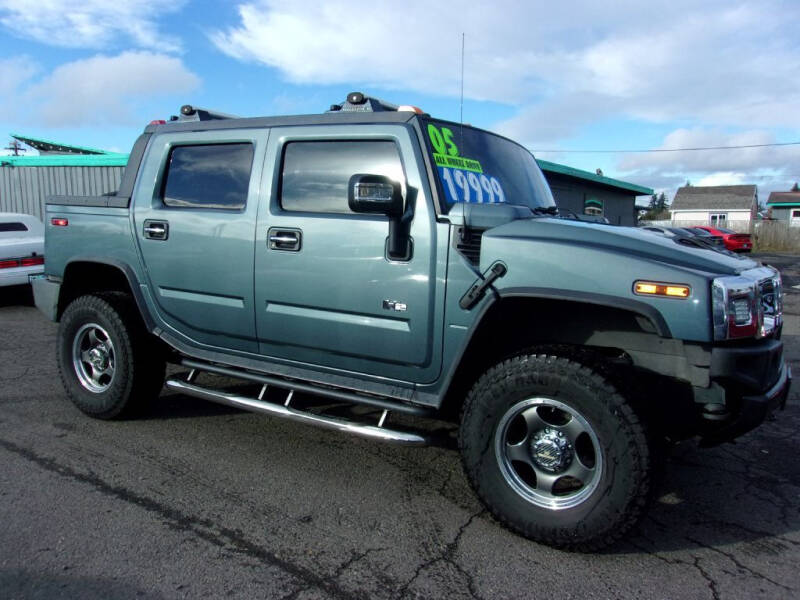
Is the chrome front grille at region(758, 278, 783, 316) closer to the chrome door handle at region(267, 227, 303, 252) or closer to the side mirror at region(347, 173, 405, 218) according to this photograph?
the side mirror at region(347, 173, 405, 218)

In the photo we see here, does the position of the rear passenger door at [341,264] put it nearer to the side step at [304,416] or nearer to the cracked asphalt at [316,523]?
the side step at [304,416]

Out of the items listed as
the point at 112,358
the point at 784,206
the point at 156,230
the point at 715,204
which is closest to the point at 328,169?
the point at 156,230

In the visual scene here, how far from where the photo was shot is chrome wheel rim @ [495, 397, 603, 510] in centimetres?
299

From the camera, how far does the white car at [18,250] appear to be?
9555mm

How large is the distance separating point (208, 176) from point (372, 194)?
159cm

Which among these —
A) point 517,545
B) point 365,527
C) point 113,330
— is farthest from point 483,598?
point 113,330

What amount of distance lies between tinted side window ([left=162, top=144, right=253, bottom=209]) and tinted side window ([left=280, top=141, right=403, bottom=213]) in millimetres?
338

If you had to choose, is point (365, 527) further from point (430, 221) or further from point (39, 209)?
point (39, 209)

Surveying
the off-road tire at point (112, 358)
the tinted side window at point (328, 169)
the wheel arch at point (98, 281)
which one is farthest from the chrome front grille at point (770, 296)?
the off-road tire at point (112, 358)

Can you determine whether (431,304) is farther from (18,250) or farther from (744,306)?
(18,250)

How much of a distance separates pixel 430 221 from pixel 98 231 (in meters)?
2.66

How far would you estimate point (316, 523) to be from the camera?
326cm

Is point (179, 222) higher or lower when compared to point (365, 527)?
higher

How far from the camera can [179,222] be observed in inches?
166
